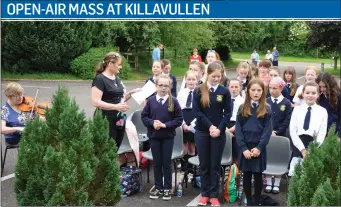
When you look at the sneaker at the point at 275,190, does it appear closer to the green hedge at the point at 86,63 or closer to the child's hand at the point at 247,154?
the child's hand at the point at 247,154

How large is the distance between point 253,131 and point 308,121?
30.1 inches

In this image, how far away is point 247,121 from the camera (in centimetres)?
525

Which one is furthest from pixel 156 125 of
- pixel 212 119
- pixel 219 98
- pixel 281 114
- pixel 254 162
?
pixel 281 114

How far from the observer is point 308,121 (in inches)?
219

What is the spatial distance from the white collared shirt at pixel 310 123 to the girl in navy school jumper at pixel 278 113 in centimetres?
47

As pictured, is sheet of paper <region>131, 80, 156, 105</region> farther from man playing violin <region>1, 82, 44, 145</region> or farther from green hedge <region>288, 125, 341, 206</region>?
green hedge <region>288, 125, 341, 206</region>

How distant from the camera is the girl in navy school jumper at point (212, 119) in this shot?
5.45 m

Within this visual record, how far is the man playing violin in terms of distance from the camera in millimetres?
6448

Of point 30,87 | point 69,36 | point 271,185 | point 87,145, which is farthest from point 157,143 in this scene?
point 69,36

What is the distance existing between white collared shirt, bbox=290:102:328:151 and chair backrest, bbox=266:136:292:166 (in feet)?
0.66

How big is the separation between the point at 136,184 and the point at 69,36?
50.6ft

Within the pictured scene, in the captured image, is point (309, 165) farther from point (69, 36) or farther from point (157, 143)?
point (69, 36)

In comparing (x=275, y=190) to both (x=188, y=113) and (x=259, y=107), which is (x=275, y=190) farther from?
(x=188, y=113)

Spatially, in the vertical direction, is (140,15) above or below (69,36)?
below
